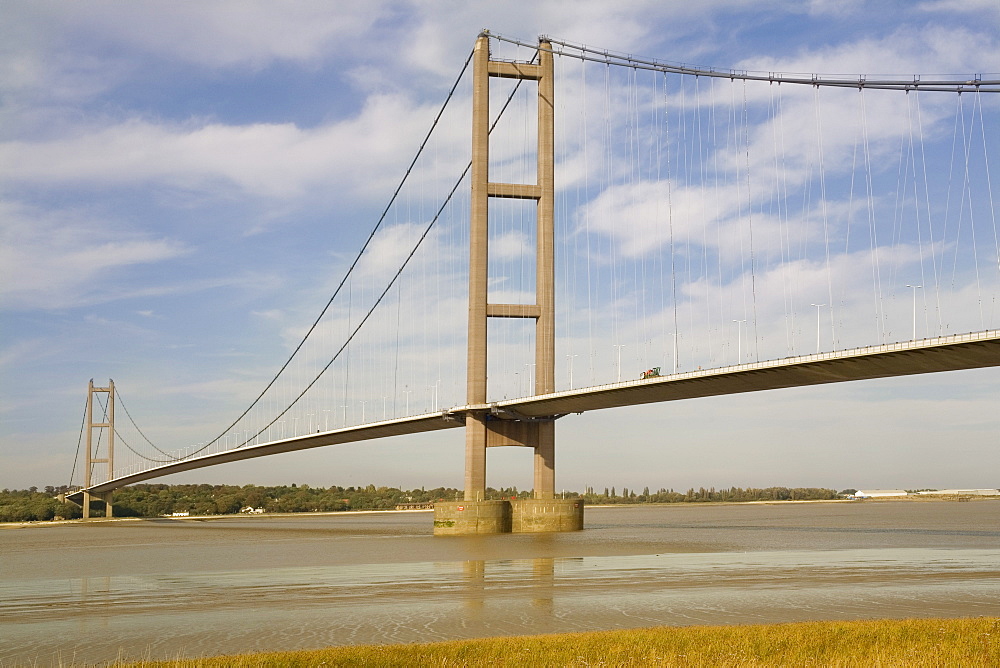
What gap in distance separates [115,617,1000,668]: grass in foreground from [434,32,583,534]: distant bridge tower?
33313 millimetres

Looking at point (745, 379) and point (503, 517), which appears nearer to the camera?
point (745, 379)

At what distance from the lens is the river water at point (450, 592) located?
53.8 ft

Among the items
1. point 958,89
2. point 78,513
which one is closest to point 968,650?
point 958,89

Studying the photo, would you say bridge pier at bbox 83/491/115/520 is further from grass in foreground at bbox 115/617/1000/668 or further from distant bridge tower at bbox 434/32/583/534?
grass in foreground at bbox 115/617/1000/668

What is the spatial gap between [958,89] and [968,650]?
89.2ft

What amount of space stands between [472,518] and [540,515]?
3306 millimetres

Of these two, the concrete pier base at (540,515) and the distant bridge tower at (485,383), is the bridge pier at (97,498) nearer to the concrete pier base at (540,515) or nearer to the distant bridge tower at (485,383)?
the distant bridge tower at (485,383)

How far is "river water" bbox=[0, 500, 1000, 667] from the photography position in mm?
16391

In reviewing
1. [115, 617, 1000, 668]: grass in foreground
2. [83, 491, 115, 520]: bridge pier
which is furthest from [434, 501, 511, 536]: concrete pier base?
[83, 491, 115, 520]: bridge pier

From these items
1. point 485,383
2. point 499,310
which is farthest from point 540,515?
point 499,310

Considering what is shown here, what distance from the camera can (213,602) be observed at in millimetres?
21266

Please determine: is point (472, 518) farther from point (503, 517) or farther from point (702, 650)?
point (702, 650)

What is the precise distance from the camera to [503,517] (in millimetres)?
47812

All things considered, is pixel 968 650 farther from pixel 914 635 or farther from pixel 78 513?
pixel 78 513
